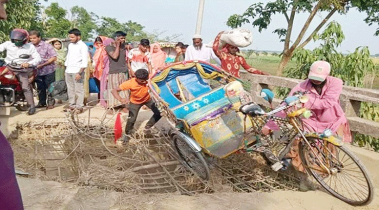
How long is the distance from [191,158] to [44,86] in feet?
13.5

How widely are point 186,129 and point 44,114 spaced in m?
3.56

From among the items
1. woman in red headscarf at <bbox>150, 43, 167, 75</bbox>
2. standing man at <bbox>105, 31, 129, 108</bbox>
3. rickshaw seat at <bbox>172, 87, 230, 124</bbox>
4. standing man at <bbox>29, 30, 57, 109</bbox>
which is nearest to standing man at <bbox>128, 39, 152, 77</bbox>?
standing man at <bbox>105, 31, 129, 108</bbox>

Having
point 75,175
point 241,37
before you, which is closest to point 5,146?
point 75,175

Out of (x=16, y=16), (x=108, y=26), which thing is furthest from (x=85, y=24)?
(x=16, y=16)

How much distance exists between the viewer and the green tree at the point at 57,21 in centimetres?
3055

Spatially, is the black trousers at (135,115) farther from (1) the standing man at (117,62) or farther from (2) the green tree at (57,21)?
(2) the green tree at (57,21)

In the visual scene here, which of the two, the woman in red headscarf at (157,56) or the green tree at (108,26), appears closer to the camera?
the woman in red headscarf at (157,56)

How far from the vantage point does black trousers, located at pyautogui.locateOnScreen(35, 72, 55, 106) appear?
723 centimetres

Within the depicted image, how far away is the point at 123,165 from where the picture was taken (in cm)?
492

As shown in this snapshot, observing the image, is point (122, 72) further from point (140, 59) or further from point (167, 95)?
point (167, 95)

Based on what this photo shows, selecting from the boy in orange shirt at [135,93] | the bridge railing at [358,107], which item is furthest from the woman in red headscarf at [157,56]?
the bridge railing at [358,107]

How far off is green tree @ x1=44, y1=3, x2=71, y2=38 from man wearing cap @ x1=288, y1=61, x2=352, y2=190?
2907cm

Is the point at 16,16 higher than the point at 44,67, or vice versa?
the point at 16,16

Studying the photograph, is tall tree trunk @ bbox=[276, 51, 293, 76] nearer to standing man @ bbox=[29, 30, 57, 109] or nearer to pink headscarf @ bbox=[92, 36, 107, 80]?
pink headscarf @ bbox=[92, 36, 107, 80]
